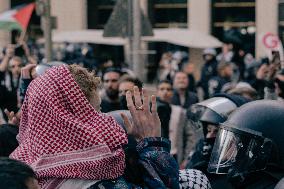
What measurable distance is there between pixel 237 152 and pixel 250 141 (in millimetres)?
79

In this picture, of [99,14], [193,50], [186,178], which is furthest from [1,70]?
[99,14]

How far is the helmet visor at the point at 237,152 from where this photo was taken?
3.73 m

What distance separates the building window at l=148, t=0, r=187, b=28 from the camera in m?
28.2

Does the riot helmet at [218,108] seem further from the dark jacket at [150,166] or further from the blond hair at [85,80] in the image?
the blond hair at [85,80]

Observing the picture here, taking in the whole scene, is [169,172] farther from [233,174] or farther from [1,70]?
[1,70]

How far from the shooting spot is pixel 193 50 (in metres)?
26.7

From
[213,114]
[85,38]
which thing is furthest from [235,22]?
[213,114]

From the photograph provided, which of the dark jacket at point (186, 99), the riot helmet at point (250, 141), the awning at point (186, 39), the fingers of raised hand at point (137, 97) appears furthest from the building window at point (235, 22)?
the fingers of raised hand at point (137, 97)

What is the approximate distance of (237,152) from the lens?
3.79 metres

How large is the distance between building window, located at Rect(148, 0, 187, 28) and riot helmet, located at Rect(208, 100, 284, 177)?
24.3 meters

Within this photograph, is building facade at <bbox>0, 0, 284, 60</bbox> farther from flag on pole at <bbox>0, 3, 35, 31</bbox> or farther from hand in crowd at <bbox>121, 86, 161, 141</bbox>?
hand in crowd at <bbox>121, 86, 161, 141</bbox>

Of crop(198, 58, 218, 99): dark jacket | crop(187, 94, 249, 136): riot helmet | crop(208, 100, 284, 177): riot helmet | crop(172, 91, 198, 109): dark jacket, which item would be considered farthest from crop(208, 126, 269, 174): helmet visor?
crop(198, 58, 218, 99): dark jacket

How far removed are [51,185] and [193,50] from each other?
23988mm

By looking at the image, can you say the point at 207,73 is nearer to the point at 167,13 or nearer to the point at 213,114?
the point at 213,114
